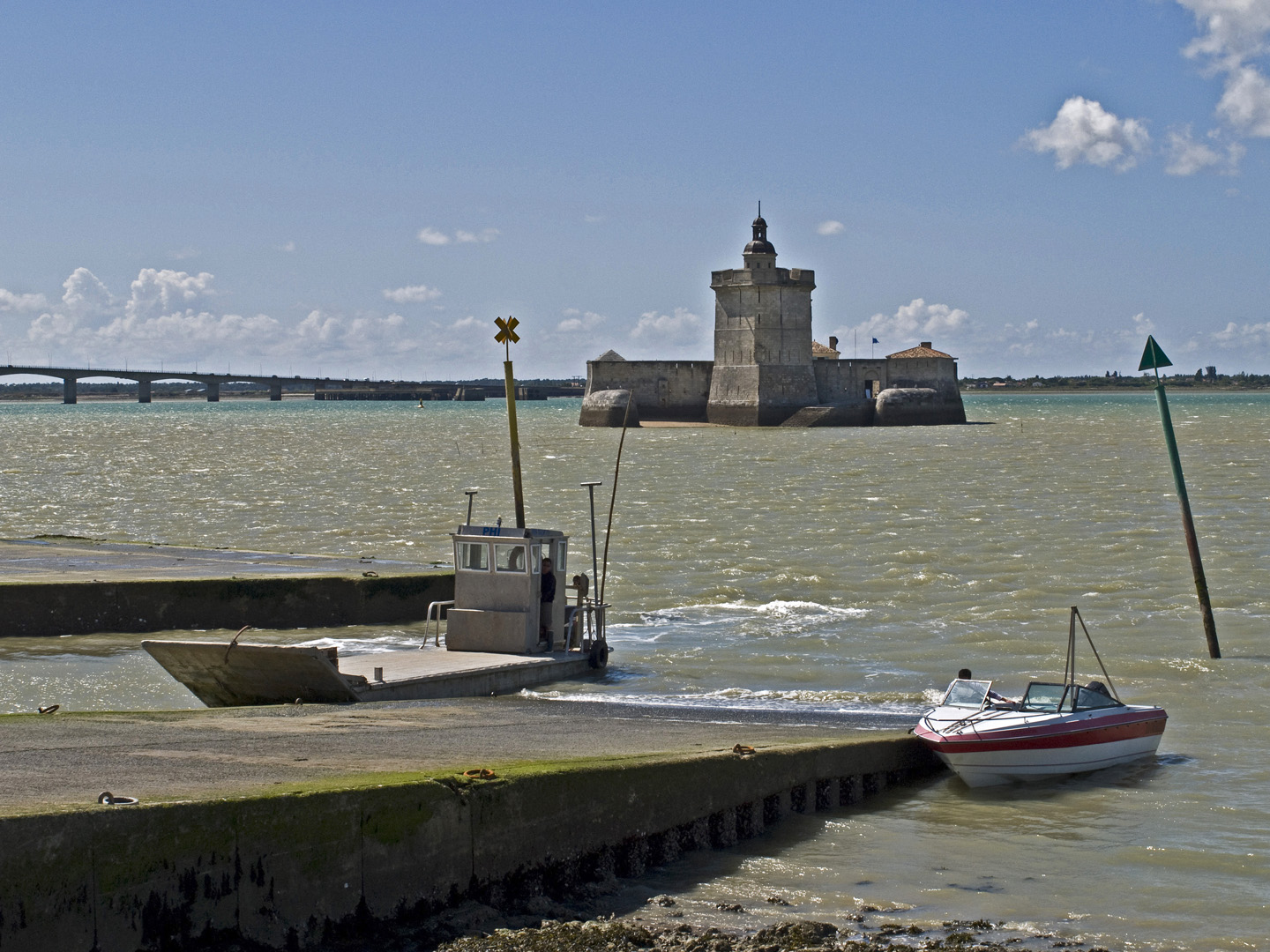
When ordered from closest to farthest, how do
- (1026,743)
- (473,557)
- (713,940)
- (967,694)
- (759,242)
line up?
(713,940), (1026,743), (967,694), (473,557), (759,242)

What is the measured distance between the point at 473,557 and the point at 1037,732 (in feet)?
24.3

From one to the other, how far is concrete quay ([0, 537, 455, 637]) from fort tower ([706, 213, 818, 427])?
3108 inches

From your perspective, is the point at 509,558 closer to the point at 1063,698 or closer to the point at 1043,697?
the point at 1043,697

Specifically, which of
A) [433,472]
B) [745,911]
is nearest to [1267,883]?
[745,911]

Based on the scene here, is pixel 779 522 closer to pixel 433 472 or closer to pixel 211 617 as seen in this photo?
pixel 211 617

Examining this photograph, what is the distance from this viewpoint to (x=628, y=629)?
22.4m

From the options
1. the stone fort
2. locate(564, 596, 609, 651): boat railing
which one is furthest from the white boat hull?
the stone fort

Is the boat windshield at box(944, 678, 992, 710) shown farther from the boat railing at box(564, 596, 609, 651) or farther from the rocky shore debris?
the boat railing at box(564, 596, 609, 651)

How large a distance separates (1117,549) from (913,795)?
19666 millimetres

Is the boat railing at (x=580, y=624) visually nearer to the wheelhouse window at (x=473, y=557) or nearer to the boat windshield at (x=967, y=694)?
the wheelhouse window at (x=473, y=557)

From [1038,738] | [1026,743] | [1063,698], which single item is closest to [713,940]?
[1026,743]

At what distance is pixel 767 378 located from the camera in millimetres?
102938

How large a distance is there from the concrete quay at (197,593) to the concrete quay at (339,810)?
819 centimetres

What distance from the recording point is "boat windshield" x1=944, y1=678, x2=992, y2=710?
46.6 ft
